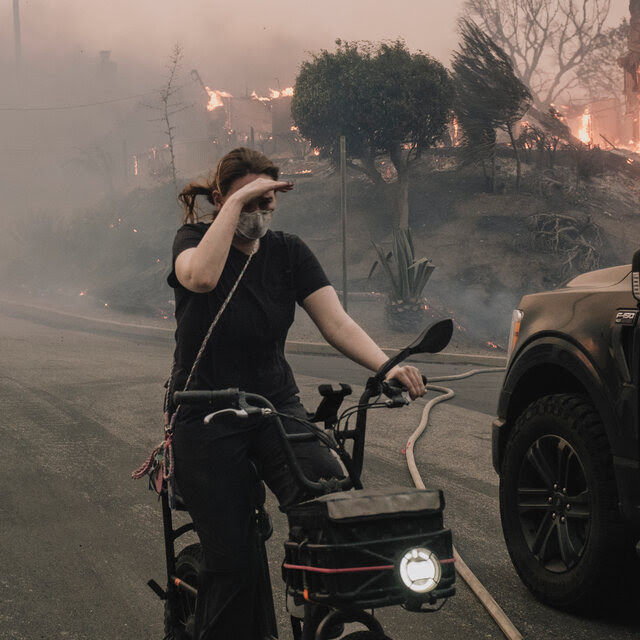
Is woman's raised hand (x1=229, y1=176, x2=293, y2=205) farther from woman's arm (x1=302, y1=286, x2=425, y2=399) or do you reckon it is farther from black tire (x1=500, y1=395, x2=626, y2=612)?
black tire (x1=500, y1=395, x2=626, y2=612)

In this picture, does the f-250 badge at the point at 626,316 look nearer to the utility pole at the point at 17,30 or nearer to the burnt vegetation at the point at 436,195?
the burnt vegetation at the point at 436,195

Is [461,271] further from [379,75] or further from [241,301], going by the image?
[241,301]

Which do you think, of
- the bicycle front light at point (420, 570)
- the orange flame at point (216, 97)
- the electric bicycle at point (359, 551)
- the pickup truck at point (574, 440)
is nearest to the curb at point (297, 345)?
the pickup truck at point (574, 440)

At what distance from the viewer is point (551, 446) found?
15.8 feet

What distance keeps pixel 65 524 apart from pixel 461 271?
26598mm

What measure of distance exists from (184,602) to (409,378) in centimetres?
134

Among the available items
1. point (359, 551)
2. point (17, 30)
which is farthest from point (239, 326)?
point (17, 30)

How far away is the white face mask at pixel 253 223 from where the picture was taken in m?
3.16

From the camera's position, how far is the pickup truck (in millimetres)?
4270

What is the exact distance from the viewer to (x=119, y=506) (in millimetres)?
6797

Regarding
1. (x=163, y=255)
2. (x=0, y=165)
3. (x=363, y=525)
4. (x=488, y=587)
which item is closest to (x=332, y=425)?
(x=363, y=525)

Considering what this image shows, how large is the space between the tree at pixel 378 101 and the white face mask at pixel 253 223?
1364 inches

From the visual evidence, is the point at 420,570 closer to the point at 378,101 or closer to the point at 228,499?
the point at 228,499

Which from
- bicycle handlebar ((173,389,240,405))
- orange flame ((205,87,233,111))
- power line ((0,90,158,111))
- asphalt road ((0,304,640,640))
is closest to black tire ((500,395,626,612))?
asphalt road ((0,304,640,640))
